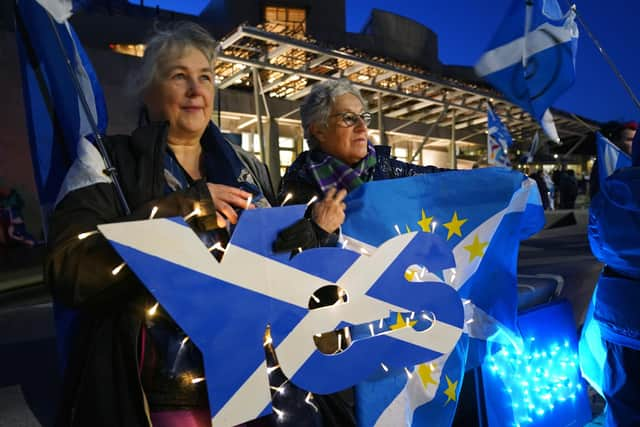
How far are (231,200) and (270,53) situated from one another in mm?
11083

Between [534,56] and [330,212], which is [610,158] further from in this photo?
[330,212]

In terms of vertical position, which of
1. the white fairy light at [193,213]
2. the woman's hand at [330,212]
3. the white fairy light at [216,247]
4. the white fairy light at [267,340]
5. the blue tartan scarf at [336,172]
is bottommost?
the white fairy light at [267,340]

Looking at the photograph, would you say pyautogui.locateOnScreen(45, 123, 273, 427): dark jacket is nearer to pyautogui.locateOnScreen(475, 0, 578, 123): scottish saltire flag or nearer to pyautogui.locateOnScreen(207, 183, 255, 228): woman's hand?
pyautogui.locateOnScreen(207, 183, 255, 228): woman's hand

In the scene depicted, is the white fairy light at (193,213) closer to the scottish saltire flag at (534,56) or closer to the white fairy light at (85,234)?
the white fairy light at (85,234)

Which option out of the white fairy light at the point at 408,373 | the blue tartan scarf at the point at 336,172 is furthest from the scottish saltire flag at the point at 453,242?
the blue tartan scarf at the point at 336,172

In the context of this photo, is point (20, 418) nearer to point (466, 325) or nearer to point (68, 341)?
point (68, 341)

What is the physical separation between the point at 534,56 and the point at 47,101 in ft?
8.70

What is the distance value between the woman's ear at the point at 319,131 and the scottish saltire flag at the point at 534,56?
4.42ft

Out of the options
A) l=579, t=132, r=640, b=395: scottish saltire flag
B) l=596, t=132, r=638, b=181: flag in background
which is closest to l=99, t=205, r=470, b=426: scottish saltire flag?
l=579, t=132, r=640, b=395: scottish saltire flag

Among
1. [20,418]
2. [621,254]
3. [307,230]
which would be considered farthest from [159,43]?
[621,254]

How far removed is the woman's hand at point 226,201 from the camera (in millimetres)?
1165

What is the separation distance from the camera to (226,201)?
1189 mm

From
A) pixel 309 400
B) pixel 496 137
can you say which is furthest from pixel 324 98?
pixel 496 137

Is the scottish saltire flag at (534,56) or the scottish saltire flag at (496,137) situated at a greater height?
the scottish saltire flag at (534,56)
